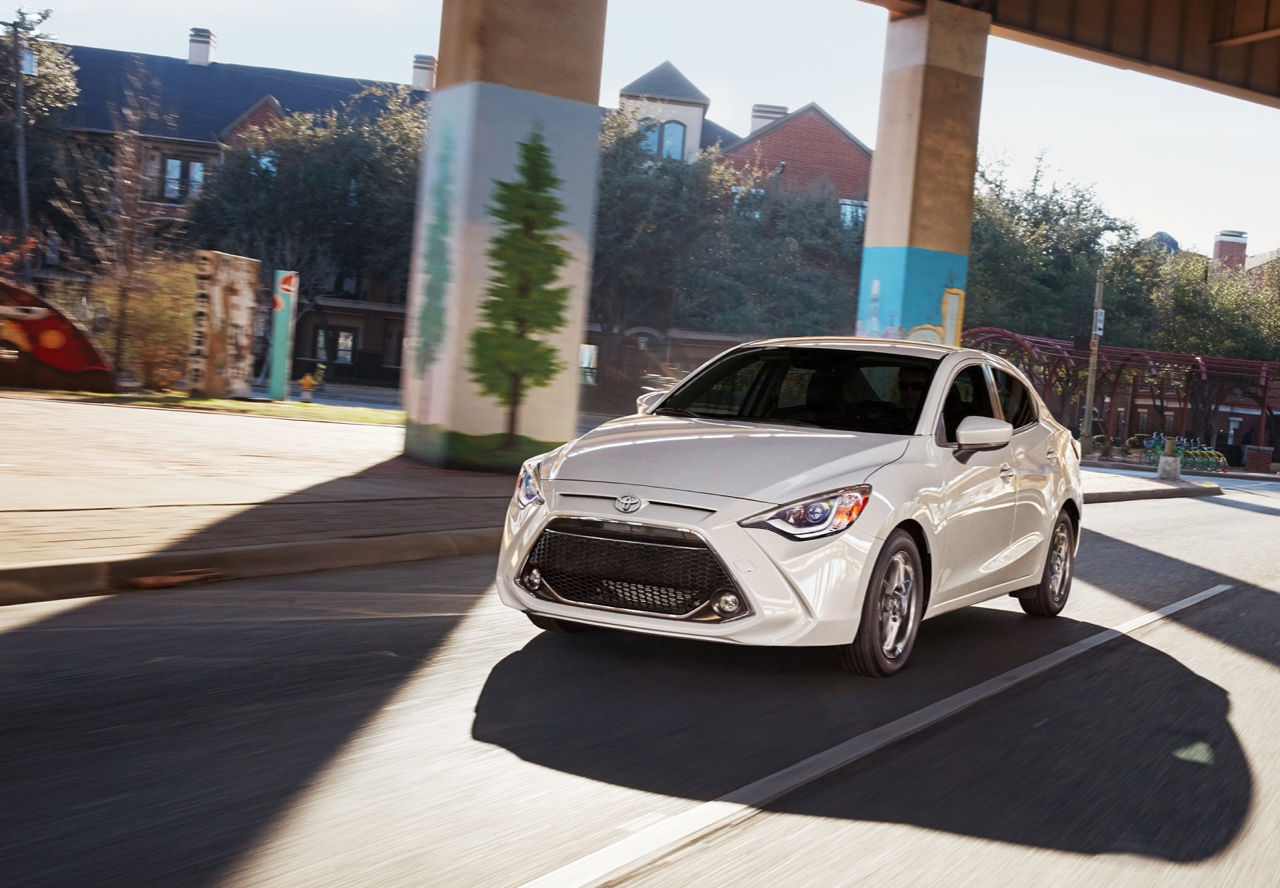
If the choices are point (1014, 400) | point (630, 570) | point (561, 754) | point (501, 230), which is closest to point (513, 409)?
point (501, 230)

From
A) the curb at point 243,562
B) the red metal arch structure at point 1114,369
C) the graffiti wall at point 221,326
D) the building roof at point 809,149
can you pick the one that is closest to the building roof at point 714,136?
the building roof at point 809,149

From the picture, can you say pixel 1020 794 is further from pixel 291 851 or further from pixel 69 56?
pixel 69 56

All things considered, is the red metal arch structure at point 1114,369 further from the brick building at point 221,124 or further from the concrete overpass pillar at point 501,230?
the concrete overpass pillar at point 501,230

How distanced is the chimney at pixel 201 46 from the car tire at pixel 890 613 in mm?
67996

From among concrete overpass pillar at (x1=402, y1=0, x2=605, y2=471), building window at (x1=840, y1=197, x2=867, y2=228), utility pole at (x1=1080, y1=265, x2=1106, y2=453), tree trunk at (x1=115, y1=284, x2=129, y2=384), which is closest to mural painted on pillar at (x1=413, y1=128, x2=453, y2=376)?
concrete overpass pillar at (x1=402, y1=0, x2=605, y2=471)

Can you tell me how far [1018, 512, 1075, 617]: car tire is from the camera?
29.5 ft

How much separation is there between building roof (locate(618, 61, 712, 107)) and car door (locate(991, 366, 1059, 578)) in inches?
2569

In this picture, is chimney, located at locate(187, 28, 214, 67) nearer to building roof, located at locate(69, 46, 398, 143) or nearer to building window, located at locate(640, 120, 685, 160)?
building roof, located at locate(69, 46, 398, 143)

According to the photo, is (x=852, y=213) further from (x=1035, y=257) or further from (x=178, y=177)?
(x=178, y=177)

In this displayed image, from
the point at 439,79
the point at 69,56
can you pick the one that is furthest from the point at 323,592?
the point at 69,56

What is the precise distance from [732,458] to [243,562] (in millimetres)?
3530

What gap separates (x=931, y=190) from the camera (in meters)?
20.7

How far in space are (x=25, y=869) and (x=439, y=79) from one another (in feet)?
45.8

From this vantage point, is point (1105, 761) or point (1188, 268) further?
point (1188, 268)
